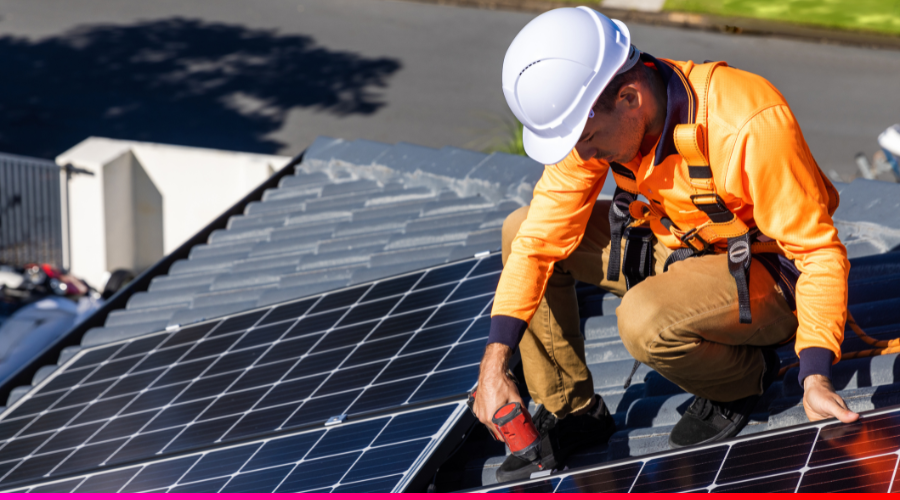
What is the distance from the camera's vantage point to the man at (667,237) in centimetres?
297

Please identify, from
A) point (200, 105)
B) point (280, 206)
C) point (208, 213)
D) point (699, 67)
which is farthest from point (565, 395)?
point (200, 105)

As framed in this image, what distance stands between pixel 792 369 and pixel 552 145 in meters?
1.61

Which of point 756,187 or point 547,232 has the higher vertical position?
point 756,187

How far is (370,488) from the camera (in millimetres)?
3393

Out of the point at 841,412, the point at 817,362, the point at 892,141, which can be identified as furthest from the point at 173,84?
the point at 841,412

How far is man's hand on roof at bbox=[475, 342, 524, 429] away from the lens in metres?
3.33

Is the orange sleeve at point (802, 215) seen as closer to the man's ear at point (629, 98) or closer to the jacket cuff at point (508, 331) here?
the man's ear at point (629, 98)

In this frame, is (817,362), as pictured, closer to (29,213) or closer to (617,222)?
(617,222)

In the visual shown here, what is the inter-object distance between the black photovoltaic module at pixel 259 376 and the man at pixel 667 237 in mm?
526

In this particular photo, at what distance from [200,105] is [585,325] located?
56.2 feet

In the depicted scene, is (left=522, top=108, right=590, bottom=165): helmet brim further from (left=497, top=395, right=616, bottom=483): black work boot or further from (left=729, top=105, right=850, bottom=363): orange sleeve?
(left=497, top=395, right=616, bottom=483): black work boot

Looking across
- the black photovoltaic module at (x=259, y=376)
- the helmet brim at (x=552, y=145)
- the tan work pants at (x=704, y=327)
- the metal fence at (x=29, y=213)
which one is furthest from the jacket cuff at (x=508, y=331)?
the metal fence at (x=29, y=213)

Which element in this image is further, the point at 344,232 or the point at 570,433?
the point at 344,232

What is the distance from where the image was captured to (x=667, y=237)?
376cm
